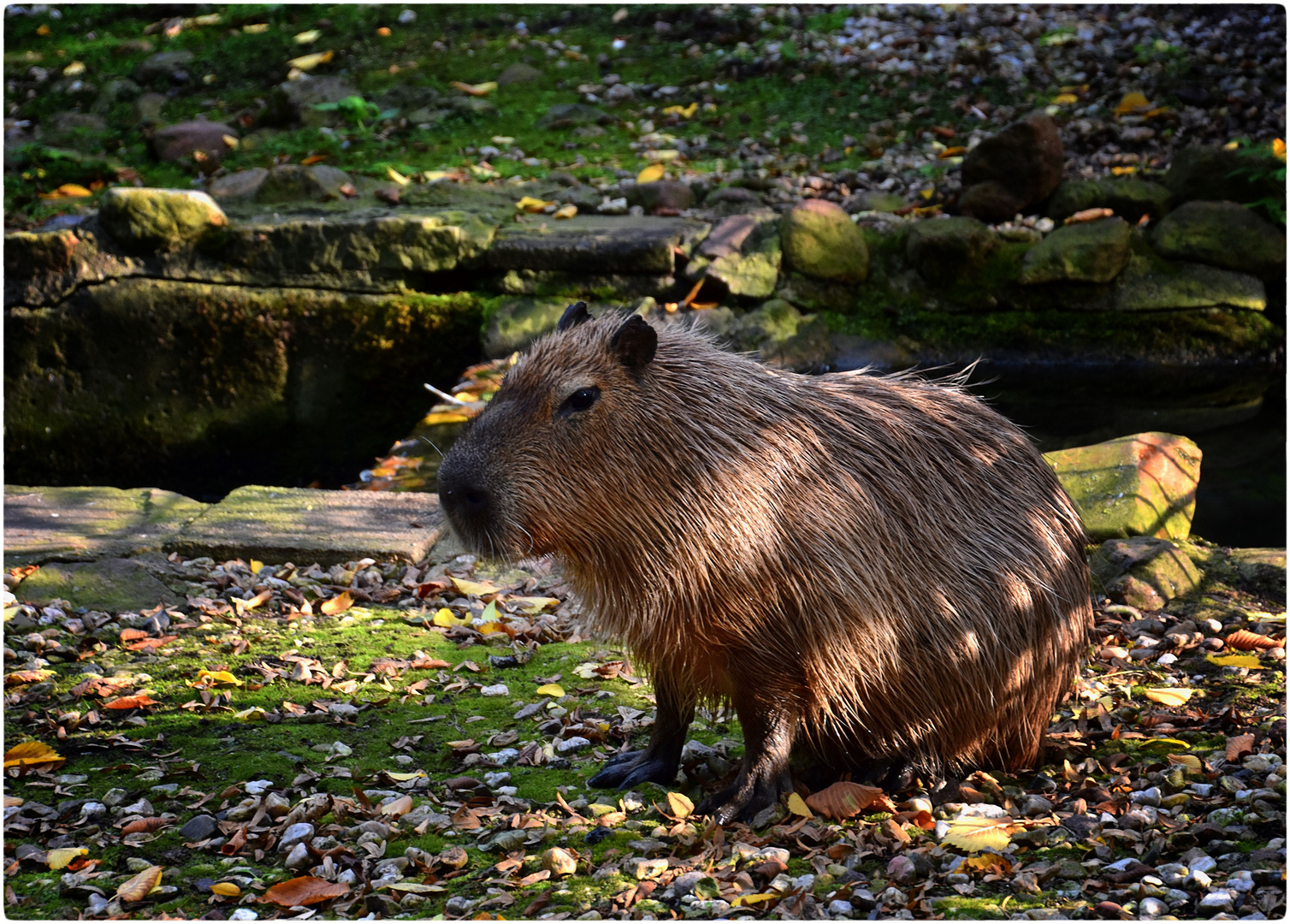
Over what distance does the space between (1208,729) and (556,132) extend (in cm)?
924

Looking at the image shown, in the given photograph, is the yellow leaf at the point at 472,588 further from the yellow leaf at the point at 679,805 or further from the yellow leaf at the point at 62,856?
the yellow leaf at the point at 62,856

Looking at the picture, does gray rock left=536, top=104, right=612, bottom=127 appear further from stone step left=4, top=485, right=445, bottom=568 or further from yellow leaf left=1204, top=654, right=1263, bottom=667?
yellow leaf left=1204, top=654, right=1263, bottom=667

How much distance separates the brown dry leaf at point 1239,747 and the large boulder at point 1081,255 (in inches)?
218

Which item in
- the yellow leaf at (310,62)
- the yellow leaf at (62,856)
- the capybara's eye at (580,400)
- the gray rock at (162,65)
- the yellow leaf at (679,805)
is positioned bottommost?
the yellow leaf at (62,856)

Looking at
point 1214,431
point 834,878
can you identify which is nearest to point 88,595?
point 834,878

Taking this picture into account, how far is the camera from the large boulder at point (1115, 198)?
8.80 m

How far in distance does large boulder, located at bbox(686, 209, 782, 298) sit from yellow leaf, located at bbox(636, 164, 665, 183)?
4.80ft

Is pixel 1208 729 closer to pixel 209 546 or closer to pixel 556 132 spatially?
pixel 209 546

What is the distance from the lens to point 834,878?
2.92 metres

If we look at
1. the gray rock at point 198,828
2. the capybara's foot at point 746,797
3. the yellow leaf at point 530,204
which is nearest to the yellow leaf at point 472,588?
the gray rock at point 198,828

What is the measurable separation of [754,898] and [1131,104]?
10.3 metres

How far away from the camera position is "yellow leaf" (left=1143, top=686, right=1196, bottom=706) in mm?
3938

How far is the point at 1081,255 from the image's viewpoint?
328 inches

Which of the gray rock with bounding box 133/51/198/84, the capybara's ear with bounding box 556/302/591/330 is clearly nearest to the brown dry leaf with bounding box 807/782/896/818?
the capybara's ear with bounding box 556/302/591/330
